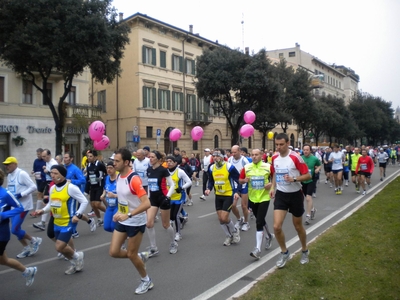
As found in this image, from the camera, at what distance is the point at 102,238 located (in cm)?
879

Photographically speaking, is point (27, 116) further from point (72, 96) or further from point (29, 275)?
point (29, 275)

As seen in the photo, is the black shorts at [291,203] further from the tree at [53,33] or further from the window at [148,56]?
the window at [148,56]

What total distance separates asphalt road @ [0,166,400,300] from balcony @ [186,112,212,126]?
31.4 m

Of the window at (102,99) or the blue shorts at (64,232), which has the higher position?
the window at (102,99)

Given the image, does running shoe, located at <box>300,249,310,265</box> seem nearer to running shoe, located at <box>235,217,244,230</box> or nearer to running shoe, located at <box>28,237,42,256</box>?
running shoe, located at <box>235,217,244,230</box>

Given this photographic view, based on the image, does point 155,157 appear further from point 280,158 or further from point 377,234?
point 377,234

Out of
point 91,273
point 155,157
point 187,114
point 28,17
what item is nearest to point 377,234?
point 155,157

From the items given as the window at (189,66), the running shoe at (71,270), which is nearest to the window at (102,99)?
the window at (189,66)

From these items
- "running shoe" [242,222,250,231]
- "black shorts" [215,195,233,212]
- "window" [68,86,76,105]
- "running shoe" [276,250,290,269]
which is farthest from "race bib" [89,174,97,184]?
"window" [68,86,76,105]

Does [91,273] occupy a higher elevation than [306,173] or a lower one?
lower

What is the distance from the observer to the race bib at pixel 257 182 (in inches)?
287

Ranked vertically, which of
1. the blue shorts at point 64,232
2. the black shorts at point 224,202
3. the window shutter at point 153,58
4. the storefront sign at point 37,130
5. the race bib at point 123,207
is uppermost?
the window shutter at point 153,58

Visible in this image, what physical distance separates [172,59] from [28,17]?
840 inches

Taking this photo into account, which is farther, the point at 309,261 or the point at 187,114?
the point at 187,114
